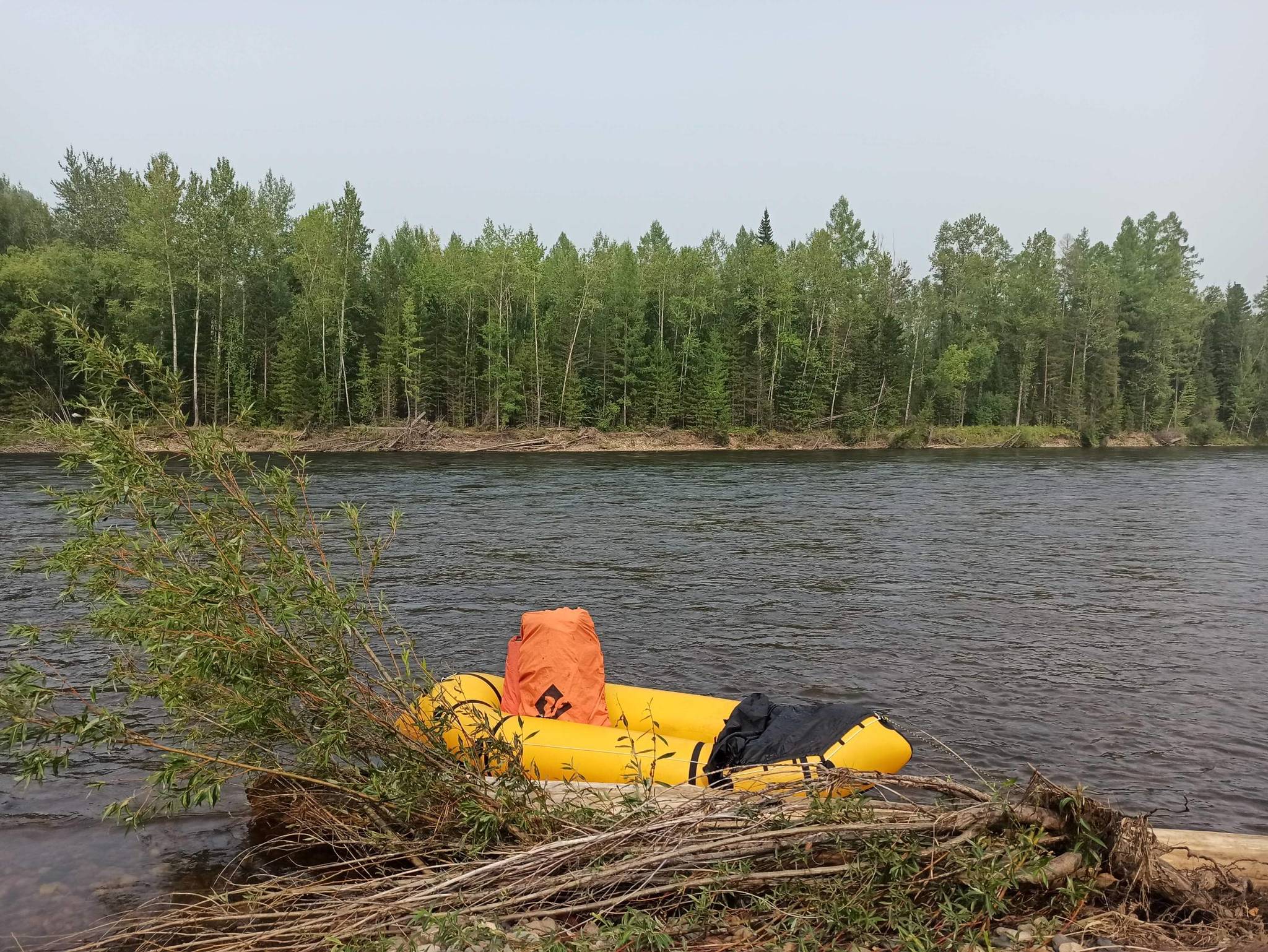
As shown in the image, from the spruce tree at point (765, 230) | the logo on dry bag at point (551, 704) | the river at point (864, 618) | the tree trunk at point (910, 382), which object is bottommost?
the river at point (864, 618)

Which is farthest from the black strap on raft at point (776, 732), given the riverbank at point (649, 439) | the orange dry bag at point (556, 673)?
the riverbank at point (649, 439)

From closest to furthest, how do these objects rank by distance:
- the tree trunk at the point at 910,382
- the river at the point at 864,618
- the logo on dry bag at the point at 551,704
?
the river at the point at 864,618, the logo on dry bag at the point at 551,704, the tree trunk at the point at 910,382

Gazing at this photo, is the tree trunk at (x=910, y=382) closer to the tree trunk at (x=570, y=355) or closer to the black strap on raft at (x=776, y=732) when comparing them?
the tree trunk at (x=570, y=355)

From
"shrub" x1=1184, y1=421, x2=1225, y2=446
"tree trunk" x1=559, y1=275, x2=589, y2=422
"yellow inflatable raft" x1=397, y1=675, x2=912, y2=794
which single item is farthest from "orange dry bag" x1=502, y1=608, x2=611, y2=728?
"shrub" x1=1184, y1=421, x2=1225, y2=446

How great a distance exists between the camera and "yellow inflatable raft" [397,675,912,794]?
5.42m

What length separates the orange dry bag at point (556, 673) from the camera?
6.95 m

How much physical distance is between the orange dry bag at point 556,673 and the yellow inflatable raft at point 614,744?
222mm

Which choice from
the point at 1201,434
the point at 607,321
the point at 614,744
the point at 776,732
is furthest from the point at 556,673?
the point at 1201,434

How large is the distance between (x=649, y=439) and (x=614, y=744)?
153 feet

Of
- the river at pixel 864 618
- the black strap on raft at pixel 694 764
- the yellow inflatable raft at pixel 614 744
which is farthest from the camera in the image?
the river at pixel 864 618

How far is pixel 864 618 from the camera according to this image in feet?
41.0

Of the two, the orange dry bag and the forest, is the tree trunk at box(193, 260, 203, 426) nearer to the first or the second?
the forest

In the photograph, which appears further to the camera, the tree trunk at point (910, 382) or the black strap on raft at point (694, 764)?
the tree trunk at point (910, 382)

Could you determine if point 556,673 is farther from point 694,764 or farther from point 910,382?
point 910,382
